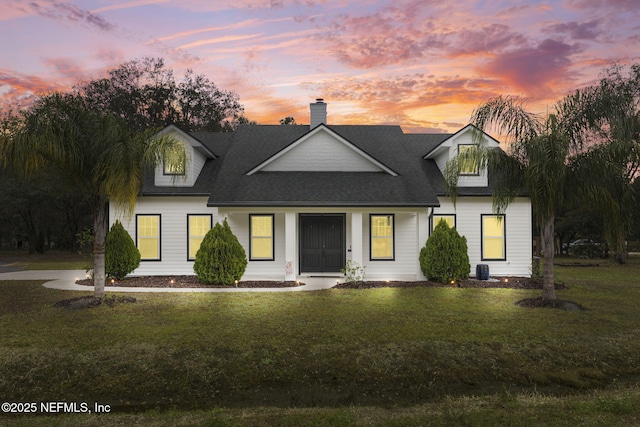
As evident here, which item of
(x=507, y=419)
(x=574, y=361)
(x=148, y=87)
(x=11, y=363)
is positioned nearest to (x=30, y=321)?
(x=11, y=363)

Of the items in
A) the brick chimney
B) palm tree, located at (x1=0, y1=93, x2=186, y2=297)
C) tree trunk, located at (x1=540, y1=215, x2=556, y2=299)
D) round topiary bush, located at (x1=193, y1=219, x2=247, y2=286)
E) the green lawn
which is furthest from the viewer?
the green lawn

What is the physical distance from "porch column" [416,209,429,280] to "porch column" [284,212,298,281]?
488cm

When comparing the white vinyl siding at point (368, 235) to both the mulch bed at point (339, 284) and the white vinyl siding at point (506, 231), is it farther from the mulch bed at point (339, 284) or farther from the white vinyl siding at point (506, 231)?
the mulch bed at point (339, 284)

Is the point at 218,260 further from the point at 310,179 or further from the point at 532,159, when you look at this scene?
the point at 532,159

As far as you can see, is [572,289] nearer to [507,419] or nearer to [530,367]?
[530,367]

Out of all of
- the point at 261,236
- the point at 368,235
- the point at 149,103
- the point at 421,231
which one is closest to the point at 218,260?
the point at 261,236

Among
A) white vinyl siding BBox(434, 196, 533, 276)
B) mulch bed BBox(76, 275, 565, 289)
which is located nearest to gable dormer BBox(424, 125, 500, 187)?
white vinyl siding BBox(434, 196, 533, 276)

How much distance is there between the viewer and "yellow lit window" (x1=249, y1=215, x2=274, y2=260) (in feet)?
59.3

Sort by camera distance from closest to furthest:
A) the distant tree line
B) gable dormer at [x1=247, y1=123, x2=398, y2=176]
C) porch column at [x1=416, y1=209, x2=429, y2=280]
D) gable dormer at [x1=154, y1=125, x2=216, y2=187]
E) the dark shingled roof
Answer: the dark shingled roof → porch column at [x1=416, y1=209, x2=429, y2=280] → gable dormer at [x1=154, y1=125, x2=216, y2=187] → gable dormer at [x1=247, y1=123, x2=398, y2=176] → the distant tree line

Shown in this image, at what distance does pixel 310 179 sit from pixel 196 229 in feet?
17.1

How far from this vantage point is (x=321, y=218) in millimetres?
18344

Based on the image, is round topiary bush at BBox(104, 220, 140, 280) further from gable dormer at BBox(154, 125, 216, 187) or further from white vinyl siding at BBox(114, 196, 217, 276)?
gable dormer at BBox(154, 125, 216, 187)

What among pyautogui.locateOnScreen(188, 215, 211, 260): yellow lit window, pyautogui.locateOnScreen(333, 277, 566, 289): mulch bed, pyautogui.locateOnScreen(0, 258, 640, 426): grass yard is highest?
pyautogui.locateOnScreen(188, 215, 211, 260): yellow lit window

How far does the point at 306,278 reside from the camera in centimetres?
1748
